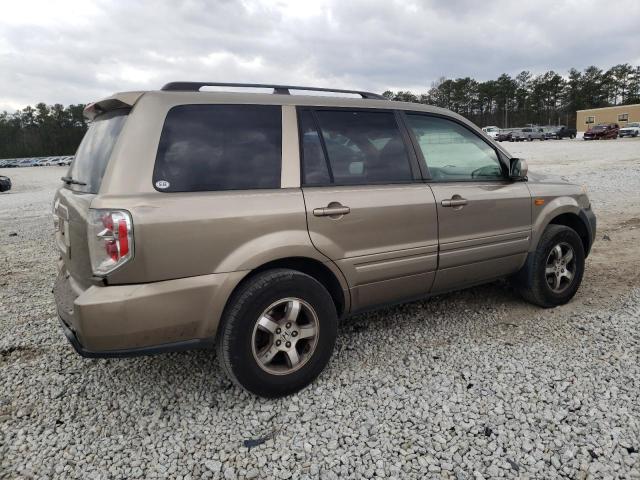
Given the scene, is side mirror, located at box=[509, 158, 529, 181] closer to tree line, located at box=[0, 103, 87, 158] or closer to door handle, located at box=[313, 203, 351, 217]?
door handle, located at box=[313, 203, 351, 217]

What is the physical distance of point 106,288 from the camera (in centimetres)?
233

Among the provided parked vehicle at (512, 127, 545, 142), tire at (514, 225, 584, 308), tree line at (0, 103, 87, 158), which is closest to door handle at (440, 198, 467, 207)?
tire at (514, 225, 584, 308)

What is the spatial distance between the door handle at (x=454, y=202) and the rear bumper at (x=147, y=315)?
64.1 inches

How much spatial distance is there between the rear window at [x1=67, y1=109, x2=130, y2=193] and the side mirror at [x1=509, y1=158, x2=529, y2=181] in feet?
9.69

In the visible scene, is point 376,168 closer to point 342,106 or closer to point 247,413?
point 342,106

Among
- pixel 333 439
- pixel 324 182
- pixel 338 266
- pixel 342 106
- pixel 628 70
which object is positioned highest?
pixel 628 70

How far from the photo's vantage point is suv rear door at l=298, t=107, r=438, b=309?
114 inches

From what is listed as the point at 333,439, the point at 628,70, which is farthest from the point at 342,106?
the point at 628,70

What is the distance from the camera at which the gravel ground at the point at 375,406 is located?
2277 millimetres

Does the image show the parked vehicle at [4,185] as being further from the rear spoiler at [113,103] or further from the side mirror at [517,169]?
the side mirror at [517,169]

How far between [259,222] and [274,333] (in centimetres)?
67

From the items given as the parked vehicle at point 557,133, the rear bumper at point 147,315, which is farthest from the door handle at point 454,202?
the parked vehicle at point 557,133

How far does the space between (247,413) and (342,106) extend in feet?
6.79

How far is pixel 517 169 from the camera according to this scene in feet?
12.4
